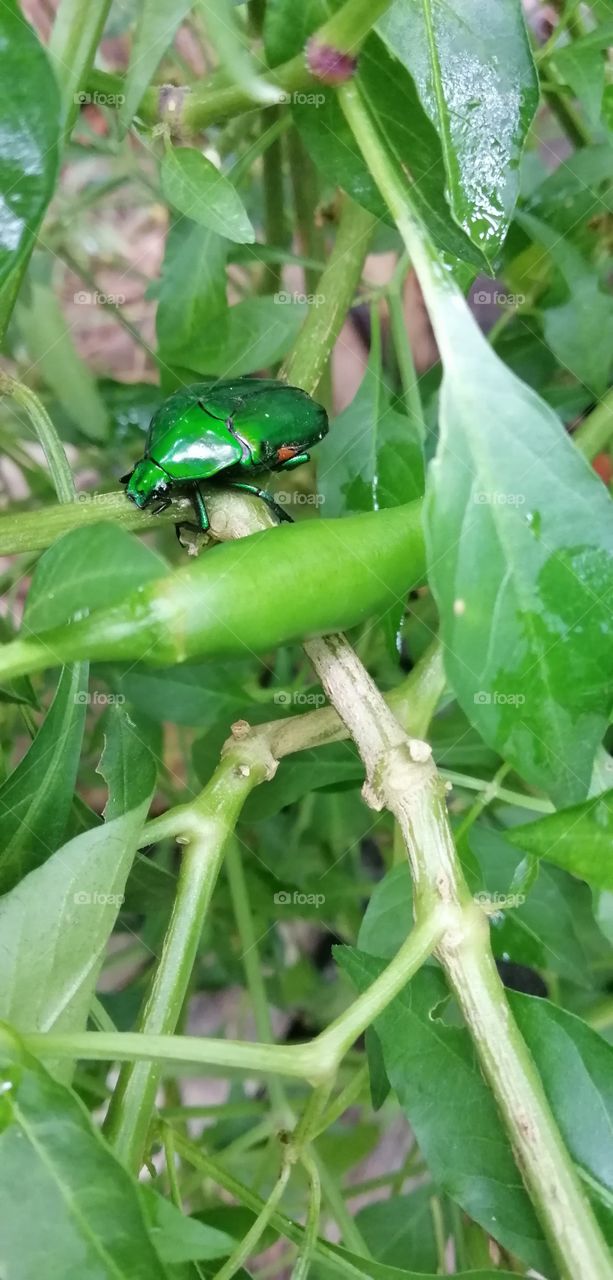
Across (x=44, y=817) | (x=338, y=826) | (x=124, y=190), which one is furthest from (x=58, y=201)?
(x=44, y=817)

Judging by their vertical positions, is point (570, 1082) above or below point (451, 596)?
below

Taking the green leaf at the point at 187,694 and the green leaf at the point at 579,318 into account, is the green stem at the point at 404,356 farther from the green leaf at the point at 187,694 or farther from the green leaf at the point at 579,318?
the green leaf at the point at 187,694

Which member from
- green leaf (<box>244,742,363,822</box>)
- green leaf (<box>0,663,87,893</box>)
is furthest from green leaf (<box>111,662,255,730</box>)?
green leaf (<box>0,663,87,893</box>)

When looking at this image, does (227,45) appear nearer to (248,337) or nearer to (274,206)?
(248,337)

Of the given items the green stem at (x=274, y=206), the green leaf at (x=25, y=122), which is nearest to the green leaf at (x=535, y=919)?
the green leaf at (x=25, y=122)

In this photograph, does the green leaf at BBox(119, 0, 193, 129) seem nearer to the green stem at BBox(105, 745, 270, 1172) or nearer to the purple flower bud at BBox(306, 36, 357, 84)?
the purple flower bud at BBox(306, 36, 357, 84)

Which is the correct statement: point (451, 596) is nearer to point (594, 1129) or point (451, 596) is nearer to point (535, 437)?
point (535, 437)
